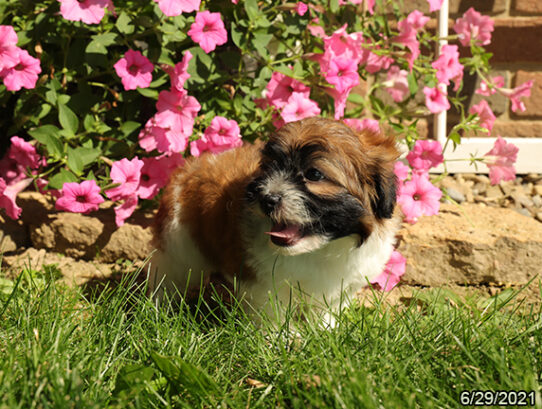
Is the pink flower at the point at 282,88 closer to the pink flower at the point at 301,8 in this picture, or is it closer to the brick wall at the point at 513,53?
the pink flower at the point at 301,8

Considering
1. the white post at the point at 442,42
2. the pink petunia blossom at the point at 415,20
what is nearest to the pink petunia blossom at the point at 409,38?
the pink petunia blossom at the point at 415,20

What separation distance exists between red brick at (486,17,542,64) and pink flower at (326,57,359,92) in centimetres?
203

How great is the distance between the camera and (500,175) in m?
3.99

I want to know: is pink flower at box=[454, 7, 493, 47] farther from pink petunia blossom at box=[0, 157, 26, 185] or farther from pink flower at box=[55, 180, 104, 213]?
pink petunia blossom at box=[0, 157, 26, 185]

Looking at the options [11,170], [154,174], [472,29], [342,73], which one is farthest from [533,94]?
[11,170]

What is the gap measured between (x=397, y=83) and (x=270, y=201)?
85.6 inches

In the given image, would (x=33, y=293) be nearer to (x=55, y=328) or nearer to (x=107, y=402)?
(x=55, y=328)

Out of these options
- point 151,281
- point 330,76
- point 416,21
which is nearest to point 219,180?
point 151,281

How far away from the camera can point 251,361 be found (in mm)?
2316

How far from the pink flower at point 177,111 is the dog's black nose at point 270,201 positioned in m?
1.23

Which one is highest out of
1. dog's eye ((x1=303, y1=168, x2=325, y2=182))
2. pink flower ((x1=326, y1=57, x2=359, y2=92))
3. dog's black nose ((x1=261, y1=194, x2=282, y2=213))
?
pink flower ((x1=326, y1=57, x2=359, y2=92))

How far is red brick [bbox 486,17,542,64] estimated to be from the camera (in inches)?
194

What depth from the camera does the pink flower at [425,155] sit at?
12.3ft

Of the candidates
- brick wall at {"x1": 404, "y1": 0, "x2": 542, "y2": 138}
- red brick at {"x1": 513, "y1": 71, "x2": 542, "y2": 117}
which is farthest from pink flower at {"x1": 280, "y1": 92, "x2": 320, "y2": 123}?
red brick at {"x1": 513, "y1": 71, "x2": 542, "y2": 117}
